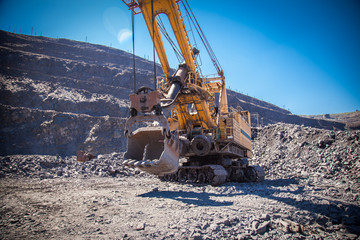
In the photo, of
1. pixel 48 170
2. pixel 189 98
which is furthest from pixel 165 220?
pixel 48 170

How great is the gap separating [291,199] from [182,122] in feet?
17.2

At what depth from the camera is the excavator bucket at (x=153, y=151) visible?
538 centimetres

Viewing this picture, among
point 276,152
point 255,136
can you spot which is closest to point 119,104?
point 255,136

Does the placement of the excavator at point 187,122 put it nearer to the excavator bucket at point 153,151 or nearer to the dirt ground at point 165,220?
the excavator bucket at point 153,151

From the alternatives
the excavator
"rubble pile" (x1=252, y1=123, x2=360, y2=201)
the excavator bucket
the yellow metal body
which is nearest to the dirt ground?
the excavator bucket

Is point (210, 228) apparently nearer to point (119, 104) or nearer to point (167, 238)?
point (167, 238)

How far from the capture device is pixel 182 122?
9.50 meters

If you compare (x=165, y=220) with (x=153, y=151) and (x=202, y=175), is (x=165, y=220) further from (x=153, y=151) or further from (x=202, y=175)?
(x=202, y=175)

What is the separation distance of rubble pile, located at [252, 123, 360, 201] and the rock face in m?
7.32

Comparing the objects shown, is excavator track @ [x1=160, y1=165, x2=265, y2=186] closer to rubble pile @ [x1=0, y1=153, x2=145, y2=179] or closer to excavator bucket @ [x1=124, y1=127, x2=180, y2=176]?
excavator bucket @ [x1=124, y1=127, x2=180, y2=176]

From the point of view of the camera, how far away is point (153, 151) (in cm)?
711

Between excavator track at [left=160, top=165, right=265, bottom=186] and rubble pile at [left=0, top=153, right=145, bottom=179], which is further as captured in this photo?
rubble pile at [left=0, top=153, right=145, bottom=179]

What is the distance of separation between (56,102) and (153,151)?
105 ft

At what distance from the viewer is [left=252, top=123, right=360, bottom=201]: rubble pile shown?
37.2 ft
